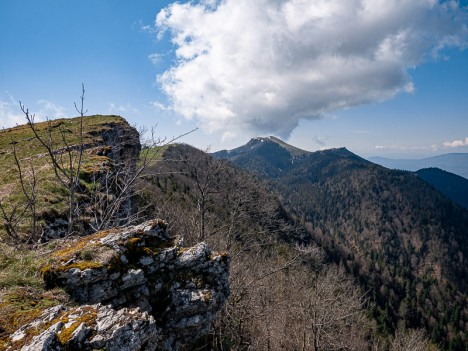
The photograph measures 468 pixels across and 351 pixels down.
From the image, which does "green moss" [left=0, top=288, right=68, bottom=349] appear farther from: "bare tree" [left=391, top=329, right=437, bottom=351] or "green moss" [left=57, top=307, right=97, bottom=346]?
"bare tree" [left=391, top=329, right=437, bottom=351]

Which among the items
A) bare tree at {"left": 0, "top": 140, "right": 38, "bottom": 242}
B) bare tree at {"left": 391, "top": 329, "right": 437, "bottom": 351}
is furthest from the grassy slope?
bare tree at {"left": 391, "top": 329, "right": 437, "bottom": 351}

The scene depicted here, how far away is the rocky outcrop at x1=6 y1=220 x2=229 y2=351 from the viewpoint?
5422mm

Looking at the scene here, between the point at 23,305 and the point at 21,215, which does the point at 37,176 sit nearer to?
the point at 21,215

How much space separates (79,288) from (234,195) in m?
13.4

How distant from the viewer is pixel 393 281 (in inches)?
5433

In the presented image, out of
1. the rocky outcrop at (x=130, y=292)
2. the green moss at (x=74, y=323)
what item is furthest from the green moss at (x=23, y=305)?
the green moss at (x=74, y=323)

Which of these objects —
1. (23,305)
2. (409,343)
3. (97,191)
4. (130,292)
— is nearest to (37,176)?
(97,191)

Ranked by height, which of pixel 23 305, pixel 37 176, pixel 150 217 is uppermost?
pixel 37 176

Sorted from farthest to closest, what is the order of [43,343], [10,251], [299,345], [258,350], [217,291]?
[299,345], [258,350], [217,291], [10,251], [43,343]

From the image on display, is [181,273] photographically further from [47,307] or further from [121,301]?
[47,307]

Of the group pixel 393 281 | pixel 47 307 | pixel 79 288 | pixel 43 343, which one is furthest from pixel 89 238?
pixel 393 281

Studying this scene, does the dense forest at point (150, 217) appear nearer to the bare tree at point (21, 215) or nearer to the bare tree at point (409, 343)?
the bare tree at point (21, 215)

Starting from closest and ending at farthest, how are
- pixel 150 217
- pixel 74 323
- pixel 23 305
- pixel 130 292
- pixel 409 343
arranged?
pixel 74 323 < pixel 23 305 < pixel 130 292 < pixel 150 217 < pixel 409 343

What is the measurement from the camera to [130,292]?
7.82 m
